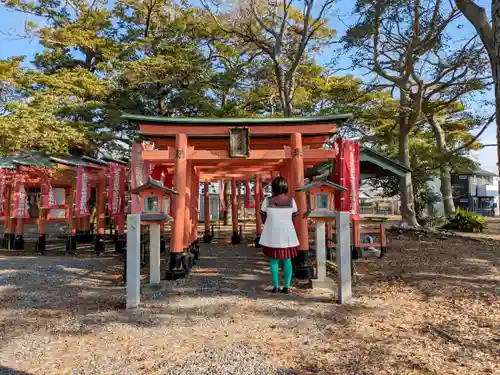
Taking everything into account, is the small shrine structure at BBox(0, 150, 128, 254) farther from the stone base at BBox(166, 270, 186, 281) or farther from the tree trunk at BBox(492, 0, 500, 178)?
the tree trunk at BBox(492, 0, 500, 178)

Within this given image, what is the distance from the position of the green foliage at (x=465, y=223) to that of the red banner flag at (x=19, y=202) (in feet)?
57.3

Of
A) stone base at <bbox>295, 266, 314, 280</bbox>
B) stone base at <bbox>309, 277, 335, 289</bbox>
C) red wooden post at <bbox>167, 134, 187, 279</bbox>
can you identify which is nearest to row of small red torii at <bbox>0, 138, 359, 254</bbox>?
red wooden post at <bbox>167, 134, 187, 279</bbox>

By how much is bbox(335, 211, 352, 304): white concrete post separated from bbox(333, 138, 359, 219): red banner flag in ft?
7.73

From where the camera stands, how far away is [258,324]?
443 centimetres

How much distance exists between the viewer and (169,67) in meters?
15.2

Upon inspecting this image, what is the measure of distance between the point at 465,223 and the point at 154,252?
587 inches

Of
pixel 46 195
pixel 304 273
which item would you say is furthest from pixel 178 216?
pixel 46 195

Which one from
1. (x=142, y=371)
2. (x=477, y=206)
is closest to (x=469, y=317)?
(x=142, y=371)

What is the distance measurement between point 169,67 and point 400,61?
9668mm

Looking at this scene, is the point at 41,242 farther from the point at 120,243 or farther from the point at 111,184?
the point at 111,184

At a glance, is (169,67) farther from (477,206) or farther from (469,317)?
(477,206)

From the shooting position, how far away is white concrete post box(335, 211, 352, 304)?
211 inches

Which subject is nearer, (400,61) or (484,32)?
(484,32)

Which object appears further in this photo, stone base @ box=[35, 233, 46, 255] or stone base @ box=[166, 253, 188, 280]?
stone base @ box=[35, 233, 46, 255]
